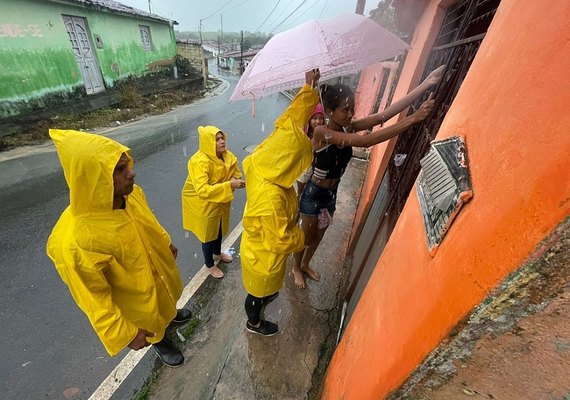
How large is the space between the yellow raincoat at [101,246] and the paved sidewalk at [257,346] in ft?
2.62

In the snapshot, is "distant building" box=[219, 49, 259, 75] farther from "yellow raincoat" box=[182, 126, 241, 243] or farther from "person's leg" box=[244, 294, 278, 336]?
"person's leg" box=[244, 294, 278, 336]

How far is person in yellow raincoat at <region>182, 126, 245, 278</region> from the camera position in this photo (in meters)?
2.83

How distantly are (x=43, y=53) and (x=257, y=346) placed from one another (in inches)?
513

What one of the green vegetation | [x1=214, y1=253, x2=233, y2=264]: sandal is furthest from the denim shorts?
the green vegetation

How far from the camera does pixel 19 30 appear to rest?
9.53 metres

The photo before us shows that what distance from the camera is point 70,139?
5.22 feet

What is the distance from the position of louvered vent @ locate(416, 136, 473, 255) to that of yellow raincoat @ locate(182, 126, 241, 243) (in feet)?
6.73

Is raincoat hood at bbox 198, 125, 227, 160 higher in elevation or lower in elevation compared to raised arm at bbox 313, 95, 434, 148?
lower

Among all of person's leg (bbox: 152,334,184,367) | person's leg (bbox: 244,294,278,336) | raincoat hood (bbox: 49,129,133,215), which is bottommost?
person's leg (bbox: 152,334,184,367)

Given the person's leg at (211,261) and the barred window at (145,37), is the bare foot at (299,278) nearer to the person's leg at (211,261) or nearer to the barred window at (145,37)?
the person's leg at (211,261)

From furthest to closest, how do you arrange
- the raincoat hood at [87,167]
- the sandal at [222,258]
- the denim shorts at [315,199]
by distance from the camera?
the sandal at [222,258] → the denim shorts at [315,199] → the raincoat hood at [87,167]

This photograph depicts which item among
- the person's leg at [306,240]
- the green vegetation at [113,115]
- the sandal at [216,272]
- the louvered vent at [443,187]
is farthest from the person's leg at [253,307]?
the green vegetation at [113,115]

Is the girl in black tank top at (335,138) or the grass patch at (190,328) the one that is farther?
the grass patch at (190,328)

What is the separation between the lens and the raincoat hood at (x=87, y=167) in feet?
5.10
